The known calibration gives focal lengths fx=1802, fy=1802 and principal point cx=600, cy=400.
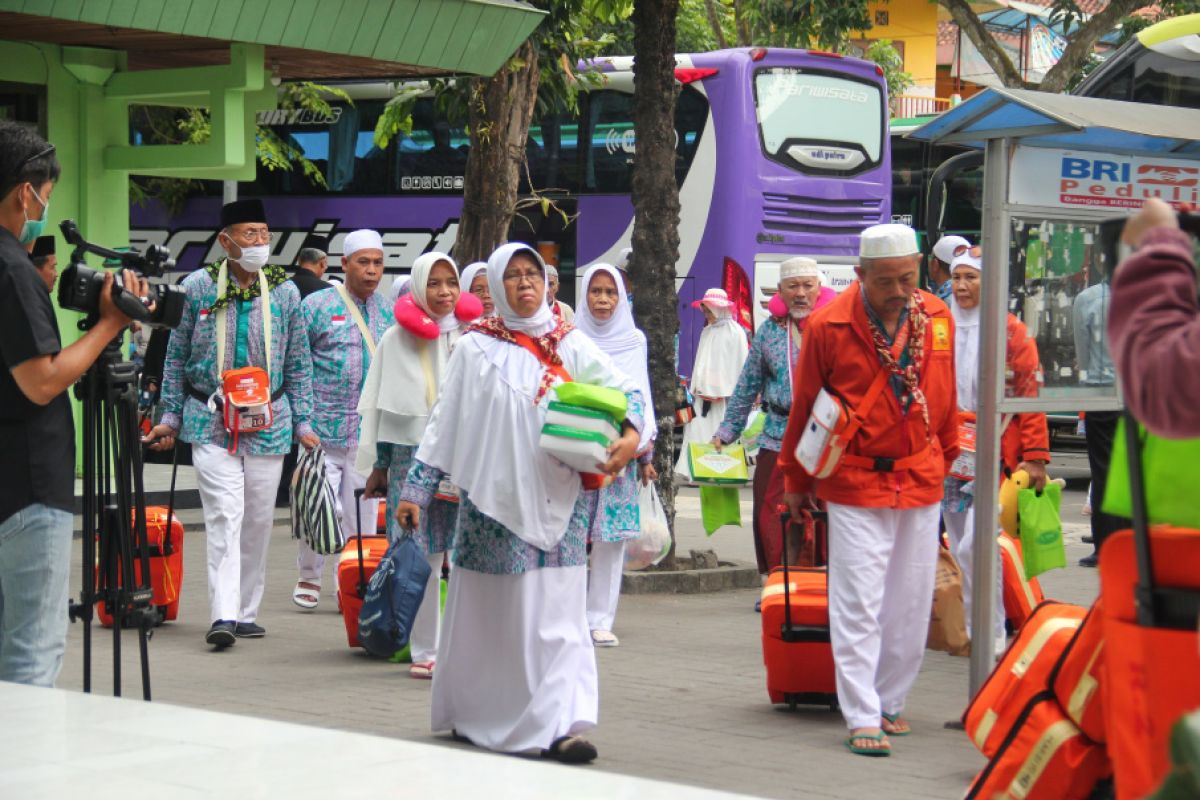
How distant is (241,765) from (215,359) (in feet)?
17.9

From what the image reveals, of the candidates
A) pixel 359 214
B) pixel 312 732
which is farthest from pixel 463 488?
pixel 359 214

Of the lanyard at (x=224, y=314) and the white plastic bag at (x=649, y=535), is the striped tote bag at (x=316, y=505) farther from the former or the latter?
the white plastic bag at (x=649, y=535)

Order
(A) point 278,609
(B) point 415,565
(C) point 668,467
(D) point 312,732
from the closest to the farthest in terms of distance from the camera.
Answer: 1. (D) point 312,732
2. (B) point 415,565
3. (A) point 278,609
4. (C) point 668,467

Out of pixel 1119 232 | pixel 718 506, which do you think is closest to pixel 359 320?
pixel 718 506

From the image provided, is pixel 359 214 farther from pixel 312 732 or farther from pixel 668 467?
pixel 312 732

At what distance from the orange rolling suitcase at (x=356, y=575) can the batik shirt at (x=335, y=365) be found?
3.96 ft

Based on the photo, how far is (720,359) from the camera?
15914 millimetres

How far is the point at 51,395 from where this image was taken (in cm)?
492

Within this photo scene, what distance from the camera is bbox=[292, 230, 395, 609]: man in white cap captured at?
1002 centimetres

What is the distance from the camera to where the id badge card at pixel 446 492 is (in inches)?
281

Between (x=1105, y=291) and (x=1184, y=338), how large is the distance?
4.19 metres

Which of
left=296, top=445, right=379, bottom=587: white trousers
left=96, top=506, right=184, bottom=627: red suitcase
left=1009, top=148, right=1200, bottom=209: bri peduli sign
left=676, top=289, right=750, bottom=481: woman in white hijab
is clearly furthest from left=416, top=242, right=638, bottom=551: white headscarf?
left=676, top=289, right=750, bottom=481: woman in white hijab

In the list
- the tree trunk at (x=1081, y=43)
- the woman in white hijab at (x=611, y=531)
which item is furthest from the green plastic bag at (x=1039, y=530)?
the tree trunk at (x=1081, y=43)

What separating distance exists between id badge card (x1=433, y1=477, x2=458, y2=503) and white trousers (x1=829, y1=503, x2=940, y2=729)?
1.48m
